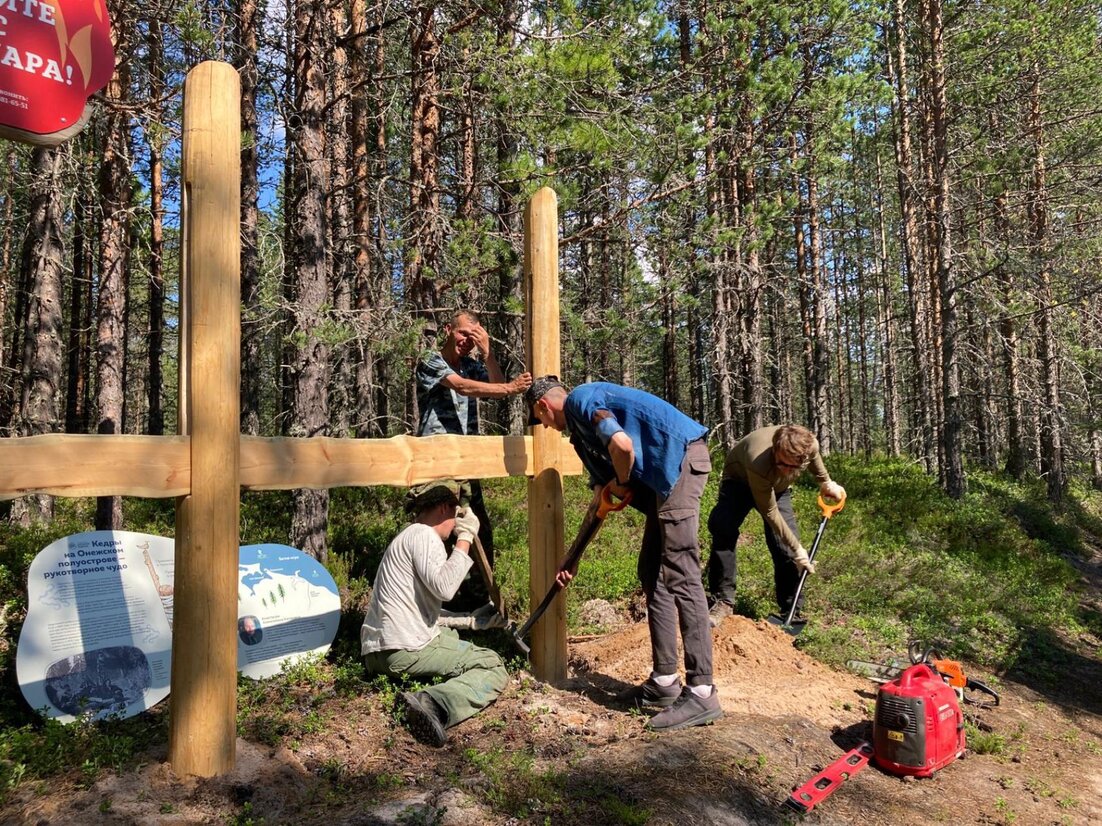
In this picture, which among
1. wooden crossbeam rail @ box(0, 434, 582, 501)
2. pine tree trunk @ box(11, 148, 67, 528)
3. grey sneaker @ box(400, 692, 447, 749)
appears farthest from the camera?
pine tree trunk @ box(11, 148, 67, 528)

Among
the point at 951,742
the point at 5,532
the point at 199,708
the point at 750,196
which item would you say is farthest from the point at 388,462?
the point at 750,196

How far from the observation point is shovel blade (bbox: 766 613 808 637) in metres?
5.70

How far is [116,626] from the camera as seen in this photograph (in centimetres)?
352

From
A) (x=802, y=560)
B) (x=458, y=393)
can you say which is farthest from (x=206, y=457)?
(x=802, y=560)

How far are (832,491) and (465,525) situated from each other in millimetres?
3178

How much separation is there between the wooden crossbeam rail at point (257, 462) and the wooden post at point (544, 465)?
0.11 m

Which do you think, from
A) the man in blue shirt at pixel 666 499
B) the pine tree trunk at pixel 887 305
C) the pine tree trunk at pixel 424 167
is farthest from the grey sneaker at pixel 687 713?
the pine tree trunk at pixel 887 305

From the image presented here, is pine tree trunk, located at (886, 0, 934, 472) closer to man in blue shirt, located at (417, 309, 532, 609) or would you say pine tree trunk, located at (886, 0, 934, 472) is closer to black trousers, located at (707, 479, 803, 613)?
black trousers, located at (707, 479, 803, 613)

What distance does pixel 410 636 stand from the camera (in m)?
3.79

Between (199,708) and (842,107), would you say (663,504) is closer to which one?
(199,708)

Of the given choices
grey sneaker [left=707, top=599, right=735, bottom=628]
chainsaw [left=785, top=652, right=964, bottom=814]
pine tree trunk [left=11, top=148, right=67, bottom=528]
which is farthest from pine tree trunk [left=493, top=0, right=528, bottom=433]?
pine tree trunk [left=11, top=148, right=67, bottom=528]

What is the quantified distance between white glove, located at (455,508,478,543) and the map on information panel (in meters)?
1.12

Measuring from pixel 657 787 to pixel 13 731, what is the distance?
2768 millimetres

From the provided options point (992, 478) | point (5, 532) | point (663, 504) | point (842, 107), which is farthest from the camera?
point (992, 478)
